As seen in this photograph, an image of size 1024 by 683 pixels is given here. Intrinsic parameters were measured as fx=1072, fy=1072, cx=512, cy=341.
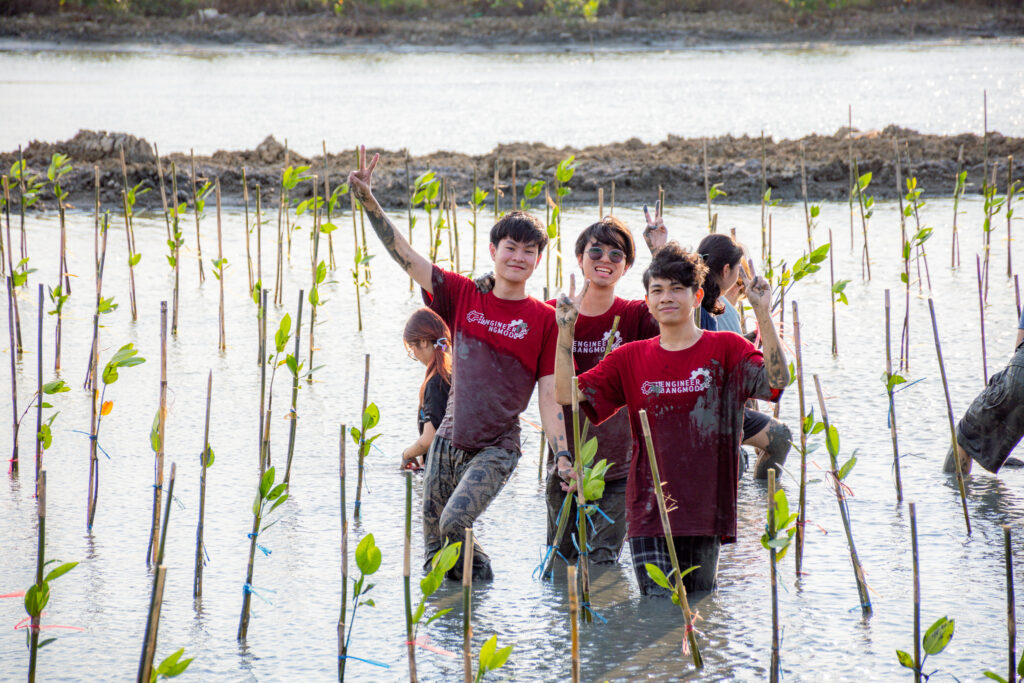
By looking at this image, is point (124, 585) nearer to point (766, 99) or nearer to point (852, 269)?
point (852, 269)

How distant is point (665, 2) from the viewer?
50.3 meters

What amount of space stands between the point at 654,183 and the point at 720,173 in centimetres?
77

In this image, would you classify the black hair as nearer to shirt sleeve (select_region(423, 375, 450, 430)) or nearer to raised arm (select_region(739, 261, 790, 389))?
raised arm (select_region(739, 261, 790, 389))

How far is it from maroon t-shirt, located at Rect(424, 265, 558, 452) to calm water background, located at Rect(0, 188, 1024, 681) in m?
0.57

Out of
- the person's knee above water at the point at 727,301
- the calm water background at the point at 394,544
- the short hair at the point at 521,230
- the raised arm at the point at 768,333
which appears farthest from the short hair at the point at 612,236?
the calm water background at the point at 394,544

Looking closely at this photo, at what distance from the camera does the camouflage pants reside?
11.9 feet

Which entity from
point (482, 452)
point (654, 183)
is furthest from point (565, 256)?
A: point (482, 452)

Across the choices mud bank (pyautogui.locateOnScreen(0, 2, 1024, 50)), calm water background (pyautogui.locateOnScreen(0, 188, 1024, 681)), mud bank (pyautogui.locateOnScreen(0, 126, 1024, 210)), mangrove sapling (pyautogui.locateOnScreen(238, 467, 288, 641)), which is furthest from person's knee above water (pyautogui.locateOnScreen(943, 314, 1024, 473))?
mud bank (pyautogui.locateOnScreen(0, 2, 1024, 50))

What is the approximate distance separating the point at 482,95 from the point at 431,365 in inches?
863

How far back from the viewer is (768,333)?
314cm

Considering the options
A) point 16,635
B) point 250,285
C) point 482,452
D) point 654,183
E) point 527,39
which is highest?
point 527,39

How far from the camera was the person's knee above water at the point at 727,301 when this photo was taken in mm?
4023

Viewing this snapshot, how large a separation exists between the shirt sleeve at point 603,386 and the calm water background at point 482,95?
1299 centimetres

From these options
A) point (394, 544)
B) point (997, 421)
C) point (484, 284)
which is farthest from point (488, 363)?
point (997, 421)
